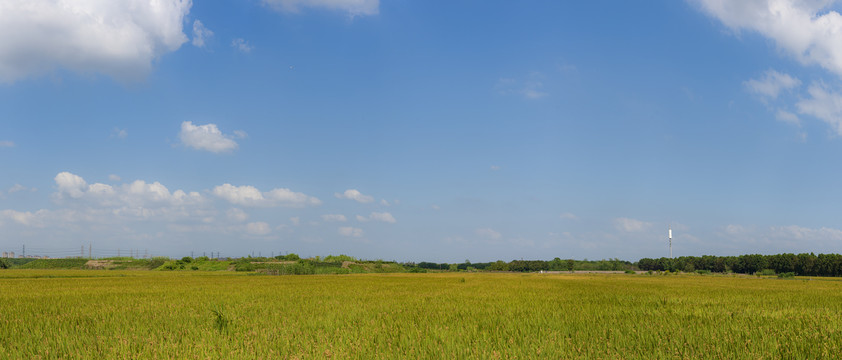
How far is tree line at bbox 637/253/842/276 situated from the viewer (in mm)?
109312

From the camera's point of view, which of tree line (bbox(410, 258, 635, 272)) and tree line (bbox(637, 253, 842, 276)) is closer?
tree line (bbox(637, 253, 842, 276))

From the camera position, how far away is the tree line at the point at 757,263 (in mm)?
109312

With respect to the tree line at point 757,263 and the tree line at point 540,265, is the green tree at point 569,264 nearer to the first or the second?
the tree line at point 540,265

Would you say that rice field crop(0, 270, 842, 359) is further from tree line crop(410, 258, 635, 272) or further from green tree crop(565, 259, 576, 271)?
green tree crop(565, 259, 576, 271)

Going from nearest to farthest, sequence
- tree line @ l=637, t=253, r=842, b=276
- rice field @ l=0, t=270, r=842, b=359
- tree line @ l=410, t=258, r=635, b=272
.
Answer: rice field @ l=0, t=270, r=842, b=359, tree line @ l=637, t=253, r=842, b=276, tree line @ l=410, t=258, r=635, b=272

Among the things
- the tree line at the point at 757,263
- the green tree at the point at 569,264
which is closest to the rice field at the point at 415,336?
the tree line at the point at 757,263

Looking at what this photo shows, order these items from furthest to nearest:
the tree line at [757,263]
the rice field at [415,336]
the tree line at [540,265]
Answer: the tree line at [540,265]
the tree line at [757,263]
the rice field at [415,336]

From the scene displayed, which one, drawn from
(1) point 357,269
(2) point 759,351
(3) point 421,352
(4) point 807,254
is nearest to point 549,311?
(2) point 759,351

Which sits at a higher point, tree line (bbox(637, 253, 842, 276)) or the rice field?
the rice field

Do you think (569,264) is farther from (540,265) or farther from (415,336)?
(415,336)

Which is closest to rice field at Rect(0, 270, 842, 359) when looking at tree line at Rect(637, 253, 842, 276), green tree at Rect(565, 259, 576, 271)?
tree line at Rect(637, 253, 842, 276)

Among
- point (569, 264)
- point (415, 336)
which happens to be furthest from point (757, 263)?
point (415, 336)

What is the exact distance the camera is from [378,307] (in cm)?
1322

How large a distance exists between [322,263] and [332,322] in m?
91.0
